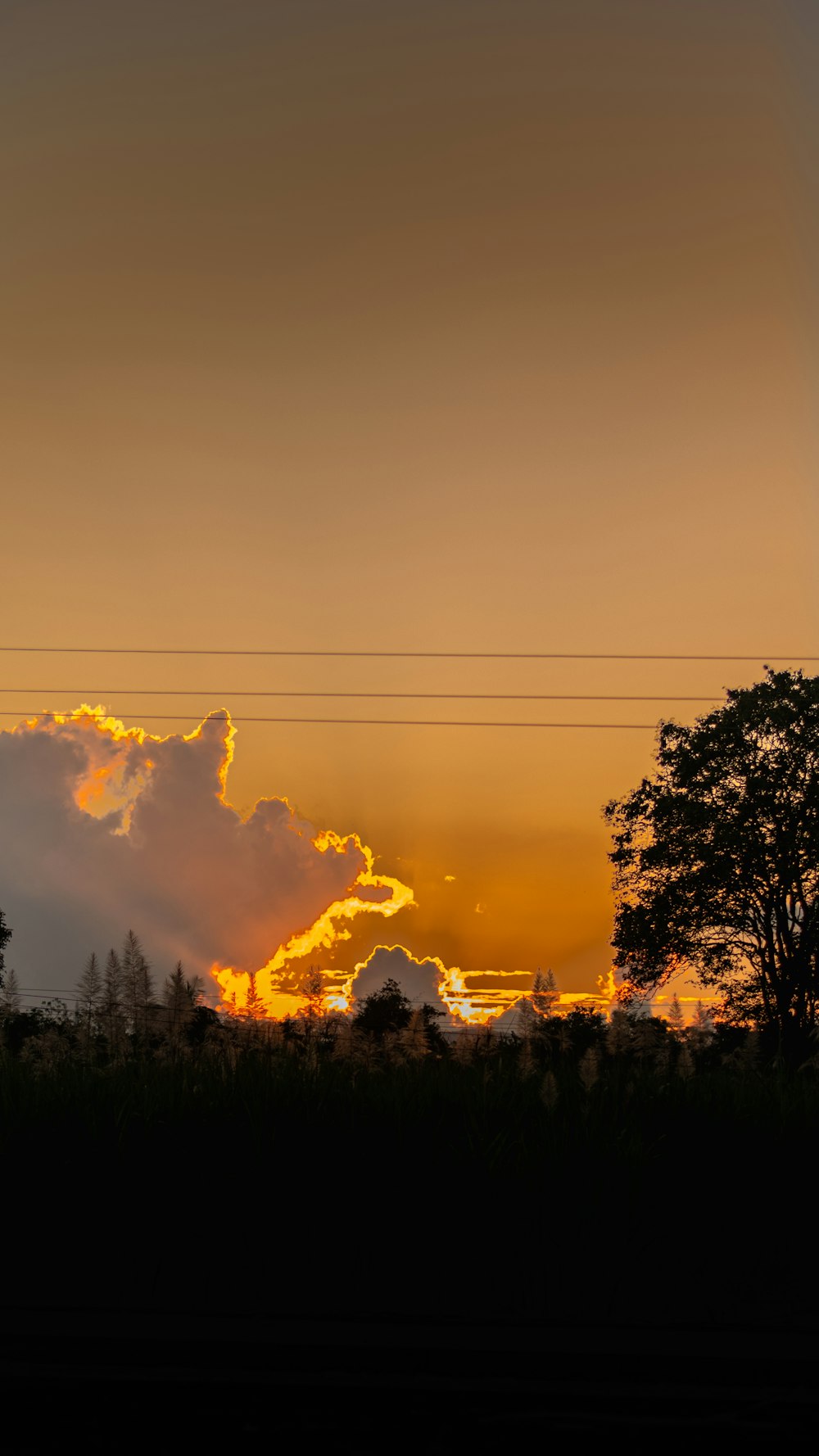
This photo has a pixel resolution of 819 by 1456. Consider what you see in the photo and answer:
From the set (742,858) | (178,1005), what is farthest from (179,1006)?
(742,858)

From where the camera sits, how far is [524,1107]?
8.64 metres

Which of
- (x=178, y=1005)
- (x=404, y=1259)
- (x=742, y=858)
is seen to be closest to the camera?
(x=404, y=1259)

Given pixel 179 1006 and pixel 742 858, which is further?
pixel 742 858

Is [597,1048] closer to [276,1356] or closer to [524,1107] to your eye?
[524,1107]

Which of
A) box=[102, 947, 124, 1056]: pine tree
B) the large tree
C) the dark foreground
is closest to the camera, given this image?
the dark foreground

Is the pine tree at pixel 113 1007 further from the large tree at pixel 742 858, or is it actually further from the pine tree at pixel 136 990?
the large tree at pixel 742 858

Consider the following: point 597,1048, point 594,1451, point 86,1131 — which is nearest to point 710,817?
point 597,1048

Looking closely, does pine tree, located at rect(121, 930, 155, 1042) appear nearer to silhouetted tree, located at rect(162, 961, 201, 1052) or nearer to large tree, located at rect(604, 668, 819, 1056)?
silhouetted tree, located at rect(162, 961, 201, 1052)

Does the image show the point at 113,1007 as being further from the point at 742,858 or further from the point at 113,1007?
the point at 742,858

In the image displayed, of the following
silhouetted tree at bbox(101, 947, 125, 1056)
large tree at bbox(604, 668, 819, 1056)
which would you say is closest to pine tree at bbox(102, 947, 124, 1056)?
silhouetted tree at bbox(101, 947, 125, 1056)

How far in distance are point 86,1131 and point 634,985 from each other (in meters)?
37.1

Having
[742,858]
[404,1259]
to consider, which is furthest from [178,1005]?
[742,858]

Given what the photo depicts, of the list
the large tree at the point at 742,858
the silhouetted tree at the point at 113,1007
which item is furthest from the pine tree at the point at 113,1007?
the large tree at the point at 742,858

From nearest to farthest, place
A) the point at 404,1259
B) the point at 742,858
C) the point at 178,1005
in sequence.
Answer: the point at 404,1259 → the point at 178,1005 → the point at 742,858
